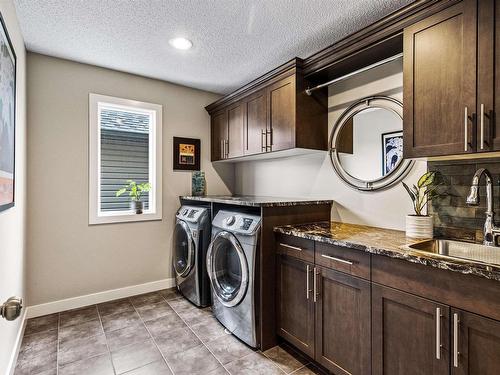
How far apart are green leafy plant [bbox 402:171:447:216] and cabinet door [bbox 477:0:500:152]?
48cm

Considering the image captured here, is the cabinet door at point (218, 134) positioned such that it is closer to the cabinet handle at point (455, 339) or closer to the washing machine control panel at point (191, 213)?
the washing machine control panel at point (191, 213)

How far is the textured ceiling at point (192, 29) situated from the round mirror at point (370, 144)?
2.05ft

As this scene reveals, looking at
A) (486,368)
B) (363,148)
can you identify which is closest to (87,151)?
(363,148)

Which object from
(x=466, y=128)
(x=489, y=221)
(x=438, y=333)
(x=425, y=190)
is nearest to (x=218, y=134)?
(x=425, y=190)

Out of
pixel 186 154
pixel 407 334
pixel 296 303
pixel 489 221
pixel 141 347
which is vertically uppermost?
pixel 186 154

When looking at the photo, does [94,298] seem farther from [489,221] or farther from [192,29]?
[489,221]

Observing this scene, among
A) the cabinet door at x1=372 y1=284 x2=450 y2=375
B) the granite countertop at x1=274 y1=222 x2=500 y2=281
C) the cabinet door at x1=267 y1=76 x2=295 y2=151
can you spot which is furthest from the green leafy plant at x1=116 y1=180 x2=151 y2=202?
the cabinet door at x1=372 y1=284 x2=450 y2=375

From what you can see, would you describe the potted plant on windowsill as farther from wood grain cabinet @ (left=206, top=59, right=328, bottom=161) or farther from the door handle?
the door handle

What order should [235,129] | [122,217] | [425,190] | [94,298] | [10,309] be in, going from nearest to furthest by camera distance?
1. [10,309]
2. [425,190]
3. [94,298]
4. [122,217]
5. [235,129]

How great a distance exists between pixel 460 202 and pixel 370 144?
29.7 inches

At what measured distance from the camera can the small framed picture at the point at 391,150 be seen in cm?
206

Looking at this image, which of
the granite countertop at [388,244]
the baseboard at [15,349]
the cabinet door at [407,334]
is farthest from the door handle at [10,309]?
the cabinet door at [407,334]

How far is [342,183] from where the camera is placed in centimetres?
248

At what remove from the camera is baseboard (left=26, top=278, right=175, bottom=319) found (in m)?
2.61
